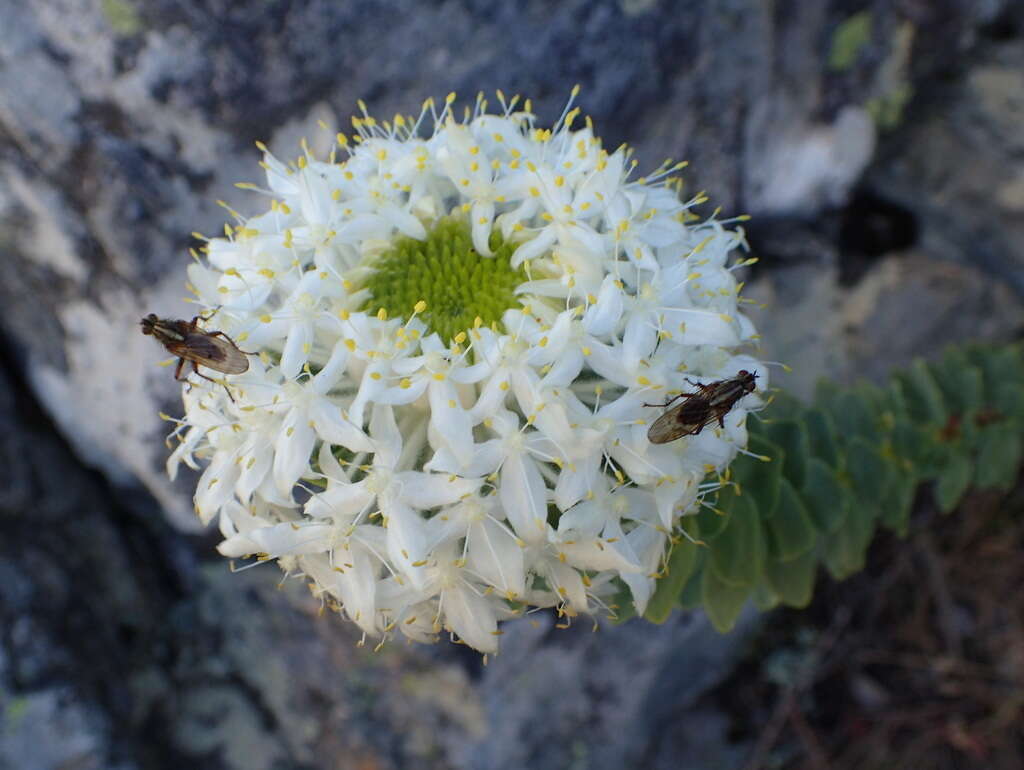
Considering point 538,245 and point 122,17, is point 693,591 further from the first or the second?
point 122,17

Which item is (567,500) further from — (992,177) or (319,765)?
(992,177)

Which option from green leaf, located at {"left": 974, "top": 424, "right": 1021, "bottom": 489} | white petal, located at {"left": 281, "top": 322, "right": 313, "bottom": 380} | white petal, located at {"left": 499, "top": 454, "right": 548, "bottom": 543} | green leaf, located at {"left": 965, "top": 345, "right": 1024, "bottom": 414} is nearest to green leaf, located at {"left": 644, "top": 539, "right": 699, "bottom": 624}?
white petal, located at {"left": 499, "top": 454, "right": 548, "bottom": 543}

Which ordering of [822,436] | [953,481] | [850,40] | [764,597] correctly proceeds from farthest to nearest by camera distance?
[850,40]
[953,481]
[822,436]
[764,597]

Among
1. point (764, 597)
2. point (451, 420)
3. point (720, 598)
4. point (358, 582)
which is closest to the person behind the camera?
point (451, 420)

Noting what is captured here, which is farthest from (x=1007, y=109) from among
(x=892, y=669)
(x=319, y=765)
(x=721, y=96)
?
(x=319, y=765)

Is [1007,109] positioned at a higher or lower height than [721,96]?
lower

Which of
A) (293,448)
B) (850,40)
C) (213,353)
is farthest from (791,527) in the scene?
(850,40)

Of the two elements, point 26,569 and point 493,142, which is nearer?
point 493,142
